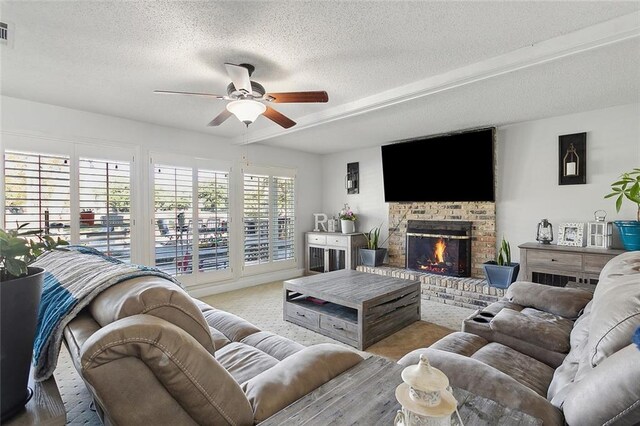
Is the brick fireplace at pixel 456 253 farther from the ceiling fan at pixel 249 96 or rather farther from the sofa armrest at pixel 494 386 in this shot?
the ceiling fan at pixel 249 96

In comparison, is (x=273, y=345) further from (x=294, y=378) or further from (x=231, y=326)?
(x=294, y=378)

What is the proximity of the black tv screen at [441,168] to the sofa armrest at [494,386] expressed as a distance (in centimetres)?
332

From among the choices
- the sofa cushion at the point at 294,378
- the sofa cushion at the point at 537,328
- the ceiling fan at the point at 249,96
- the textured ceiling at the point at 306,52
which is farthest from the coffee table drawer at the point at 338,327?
the textured ceiling at the point at 306,52

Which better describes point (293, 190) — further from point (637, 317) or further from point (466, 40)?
point (637, 317)

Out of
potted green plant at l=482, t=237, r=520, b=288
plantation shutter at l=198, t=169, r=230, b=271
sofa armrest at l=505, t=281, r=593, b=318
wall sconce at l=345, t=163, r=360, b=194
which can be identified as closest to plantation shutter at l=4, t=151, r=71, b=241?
plantation shutter at l=198, t=169, r=230, b=271

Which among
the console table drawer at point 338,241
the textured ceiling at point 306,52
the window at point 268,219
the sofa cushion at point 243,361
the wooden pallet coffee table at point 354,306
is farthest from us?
the console table drawer at point 338,241

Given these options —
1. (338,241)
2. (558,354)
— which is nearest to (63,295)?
(558,354)

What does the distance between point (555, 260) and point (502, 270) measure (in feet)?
1.85

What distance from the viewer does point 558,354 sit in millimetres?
1688

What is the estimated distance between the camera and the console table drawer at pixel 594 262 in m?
3.06

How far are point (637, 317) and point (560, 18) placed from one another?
1764 millimetres

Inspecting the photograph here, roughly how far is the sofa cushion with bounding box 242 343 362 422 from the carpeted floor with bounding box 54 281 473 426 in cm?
145

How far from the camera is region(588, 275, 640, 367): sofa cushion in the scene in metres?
1.05

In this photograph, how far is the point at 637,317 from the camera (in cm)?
105
